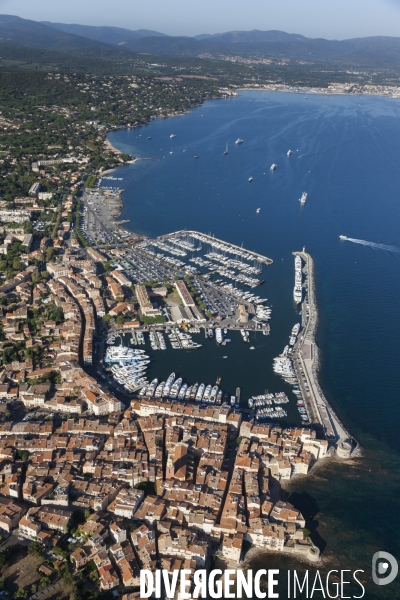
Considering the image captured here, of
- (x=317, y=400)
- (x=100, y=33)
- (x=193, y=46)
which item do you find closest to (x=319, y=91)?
(x=193, y=46)

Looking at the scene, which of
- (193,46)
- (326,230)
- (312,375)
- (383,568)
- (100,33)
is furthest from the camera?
(100,33)

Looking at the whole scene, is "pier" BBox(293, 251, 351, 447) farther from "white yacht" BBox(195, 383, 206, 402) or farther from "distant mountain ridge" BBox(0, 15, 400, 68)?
"distant mountain ridge" BBox(0, 15, 400, 68)

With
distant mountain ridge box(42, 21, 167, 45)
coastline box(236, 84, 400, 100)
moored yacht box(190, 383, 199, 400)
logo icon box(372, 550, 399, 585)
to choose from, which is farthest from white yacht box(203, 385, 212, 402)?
distant mountain ridge box(42, 21, 167, 45)

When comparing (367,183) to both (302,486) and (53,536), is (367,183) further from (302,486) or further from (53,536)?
(53,536)

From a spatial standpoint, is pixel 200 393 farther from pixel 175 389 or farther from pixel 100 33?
pixel 100 33

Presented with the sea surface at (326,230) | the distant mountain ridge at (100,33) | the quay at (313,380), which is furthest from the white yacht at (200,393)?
the distant mountain ridge at (100,33)

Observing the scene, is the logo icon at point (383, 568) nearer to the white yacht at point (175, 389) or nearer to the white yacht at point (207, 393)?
the white yacht at point (207, 393)
